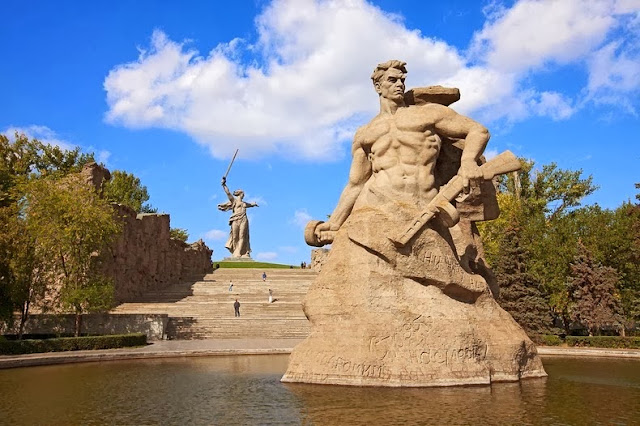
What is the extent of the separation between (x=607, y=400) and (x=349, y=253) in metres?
4.37

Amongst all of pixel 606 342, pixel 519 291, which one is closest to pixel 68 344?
pixel 519 291

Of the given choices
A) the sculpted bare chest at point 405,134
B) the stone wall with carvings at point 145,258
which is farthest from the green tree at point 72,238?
the sculpted bare chest at point 405,134

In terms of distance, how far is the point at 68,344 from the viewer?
18844 millimetres

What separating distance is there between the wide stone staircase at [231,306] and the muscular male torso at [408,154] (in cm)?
1564

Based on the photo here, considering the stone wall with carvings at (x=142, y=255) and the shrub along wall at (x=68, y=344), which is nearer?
the shrub along wall at (x=68, y=344)

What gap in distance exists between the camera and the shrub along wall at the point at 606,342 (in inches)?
794

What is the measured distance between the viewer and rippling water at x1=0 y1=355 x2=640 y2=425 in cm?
679

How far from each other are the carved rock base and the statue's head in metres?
2.62

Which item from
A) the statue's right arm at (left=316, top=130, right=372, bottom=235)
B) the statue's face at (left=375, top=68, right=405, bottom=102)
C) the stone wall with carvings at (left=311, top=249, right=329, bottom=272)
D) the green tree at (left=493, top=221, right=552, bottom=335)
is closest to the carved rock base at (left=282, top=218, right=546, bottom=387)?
the statue's right arm at (left=316, top=130, right=372, bottom=235)

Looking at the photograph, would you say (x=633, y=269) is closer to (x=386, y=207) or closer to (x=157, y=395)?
(x=386, y=207)

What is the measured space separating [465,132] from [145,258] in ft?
98.7

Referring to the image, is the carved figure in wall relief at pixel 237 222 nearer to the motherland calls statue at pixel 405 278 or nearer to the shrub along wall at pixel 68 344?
the shrub along wall at pixel 68 344

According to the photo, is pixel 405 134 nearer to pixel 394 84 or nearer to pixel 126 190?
pixel 394 84

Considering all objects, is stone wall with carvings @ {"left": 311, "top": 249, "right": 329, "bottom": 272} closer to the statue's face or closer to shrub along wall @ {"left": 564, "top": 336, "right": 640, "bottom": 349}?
shrub along wall @ {"left": 564, "top": 336, "right": 640, "bottom": 349}
